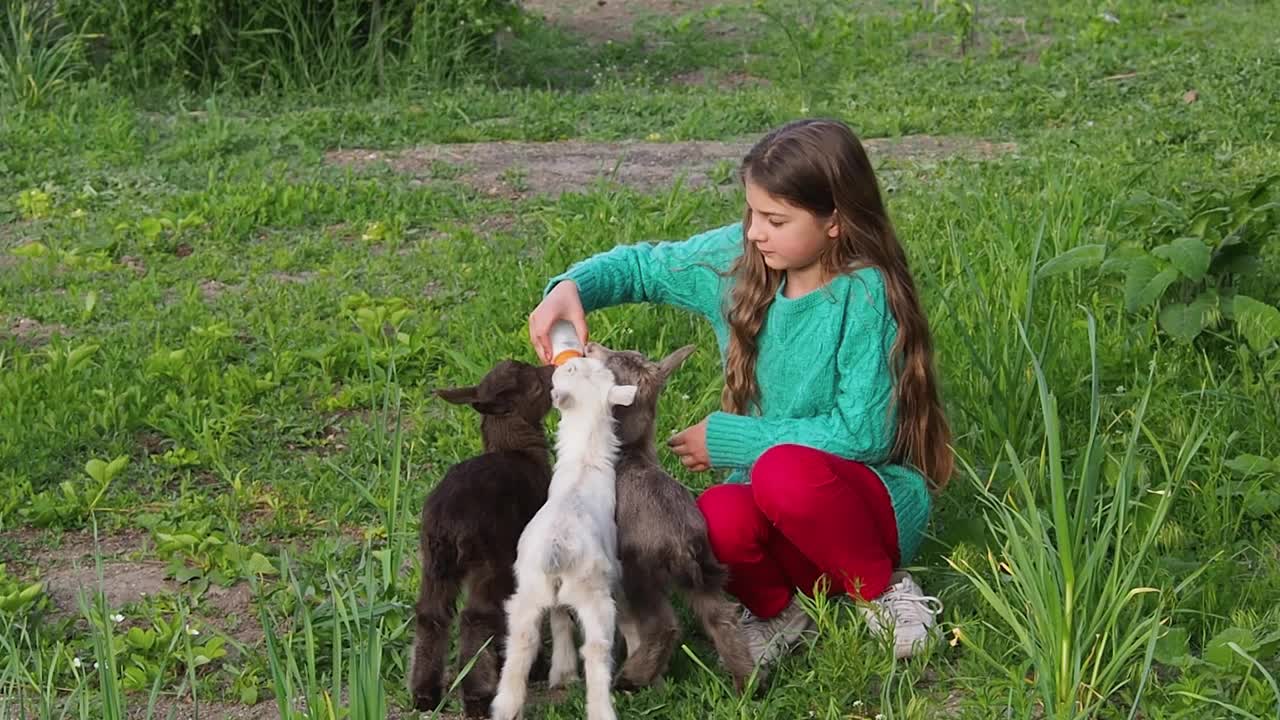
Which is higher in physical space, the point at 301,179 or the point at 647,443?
the point at 647,443

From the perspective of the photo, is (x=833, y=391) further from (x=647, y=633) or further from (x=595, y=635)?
(x=595, y=635)

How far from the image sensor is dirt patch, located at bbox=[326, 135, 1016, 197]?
26.4 ft

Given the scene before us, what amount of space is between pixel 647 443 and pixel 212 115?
588 cm

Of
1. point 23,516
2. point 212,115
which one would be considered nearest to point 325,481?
point 23,516

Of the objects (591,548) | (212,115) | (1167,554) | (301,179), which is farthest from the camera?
(212,115)

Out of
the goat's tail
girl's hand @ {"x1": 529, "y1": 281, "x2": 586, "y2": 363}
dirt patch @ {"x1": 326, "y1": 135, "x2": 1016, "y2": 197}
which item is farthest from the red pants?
dirt patch @ {"x1": 326, "y1": 135, "x2": 1016, "y2": 197}

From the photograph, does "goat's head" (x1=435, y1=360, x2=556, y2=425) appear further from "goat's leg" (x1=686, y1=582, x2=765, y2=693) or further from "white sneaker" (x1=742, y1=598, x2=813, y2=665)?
"white sneaker" (x1=742, y1=598, x2=813, y2=665)

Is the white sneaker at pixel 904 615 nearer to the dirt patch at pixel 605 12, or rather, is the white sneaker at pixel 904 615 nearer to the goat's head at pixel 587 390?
the goat's head at pixel 587 390

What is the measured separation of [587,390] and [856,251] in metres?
0.84

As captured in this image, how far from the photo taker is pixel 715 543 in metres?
3.99

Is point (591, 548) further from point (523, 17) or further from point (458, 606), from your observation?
point (523, 17)

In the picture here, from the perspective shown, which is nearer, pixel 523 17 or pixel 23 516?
pixel 23 516

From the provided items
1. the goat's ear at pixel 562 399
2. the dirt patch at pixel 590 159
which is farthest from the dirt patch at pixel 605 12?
the goat's ear at pixel 562 399

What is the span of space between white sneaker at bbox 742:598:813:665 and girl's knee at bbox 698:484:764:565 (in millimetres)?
169
